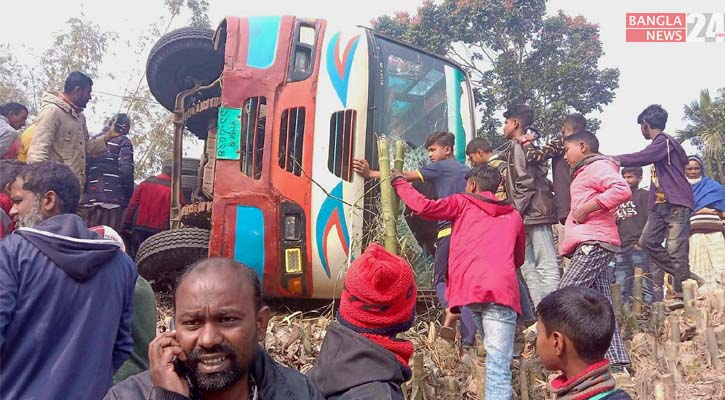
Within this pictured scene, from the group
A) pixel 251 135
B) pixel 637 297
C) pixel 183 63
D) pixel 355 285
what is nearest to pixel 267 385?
pixel 355 285

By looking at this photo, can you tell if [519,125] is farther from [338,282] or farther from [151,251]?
[151,251]

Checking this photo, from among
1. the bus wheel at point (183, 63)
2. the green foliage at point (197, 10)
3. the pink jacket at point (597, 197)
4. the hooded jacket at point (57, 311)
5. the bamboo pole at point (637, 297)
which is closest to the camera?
the hooded jacket at point (57, 311)

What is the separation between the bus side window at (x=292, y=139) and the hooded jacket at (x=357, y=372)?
116 inches

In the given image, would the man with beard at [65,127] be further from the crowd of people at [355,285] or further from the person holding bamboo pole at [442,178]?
the person holding bamboo pole at [442,178]

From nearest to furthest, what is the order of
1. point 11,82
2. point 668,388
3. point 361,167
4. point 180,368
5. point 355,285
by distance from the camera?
1. point 180,368
2. point 355,285
3. point 668,388
4. point 361,167
5. point 11,82

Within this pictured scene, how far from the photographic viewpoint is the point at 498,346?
3.63 meters

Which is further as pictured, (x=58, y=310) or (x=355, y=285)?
(x=58, y=310)

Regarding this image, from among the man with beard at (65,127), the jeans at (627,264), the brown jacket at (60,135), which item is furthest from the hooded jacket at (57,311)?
the jeans at (627,264)

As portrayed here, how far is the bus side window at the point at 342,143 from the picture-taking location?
4707mm

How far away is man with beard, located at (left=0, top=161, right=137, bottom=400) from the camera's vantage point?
218 centimetres

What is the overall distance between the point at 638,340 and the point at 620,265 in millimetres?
2585

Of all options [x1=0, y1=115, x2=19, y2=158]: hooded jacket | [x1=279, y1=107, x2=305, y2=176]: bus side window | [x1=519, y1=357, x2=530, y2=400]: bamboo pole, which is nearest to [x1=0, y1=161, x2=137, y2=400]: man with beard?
[x1=279, y1=107, x2=305, y2=176]: bus side window

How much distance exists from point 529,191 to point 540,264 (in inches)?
22.4

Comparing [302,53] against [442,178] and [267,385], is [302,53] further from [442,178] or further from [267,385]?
[267,385]
